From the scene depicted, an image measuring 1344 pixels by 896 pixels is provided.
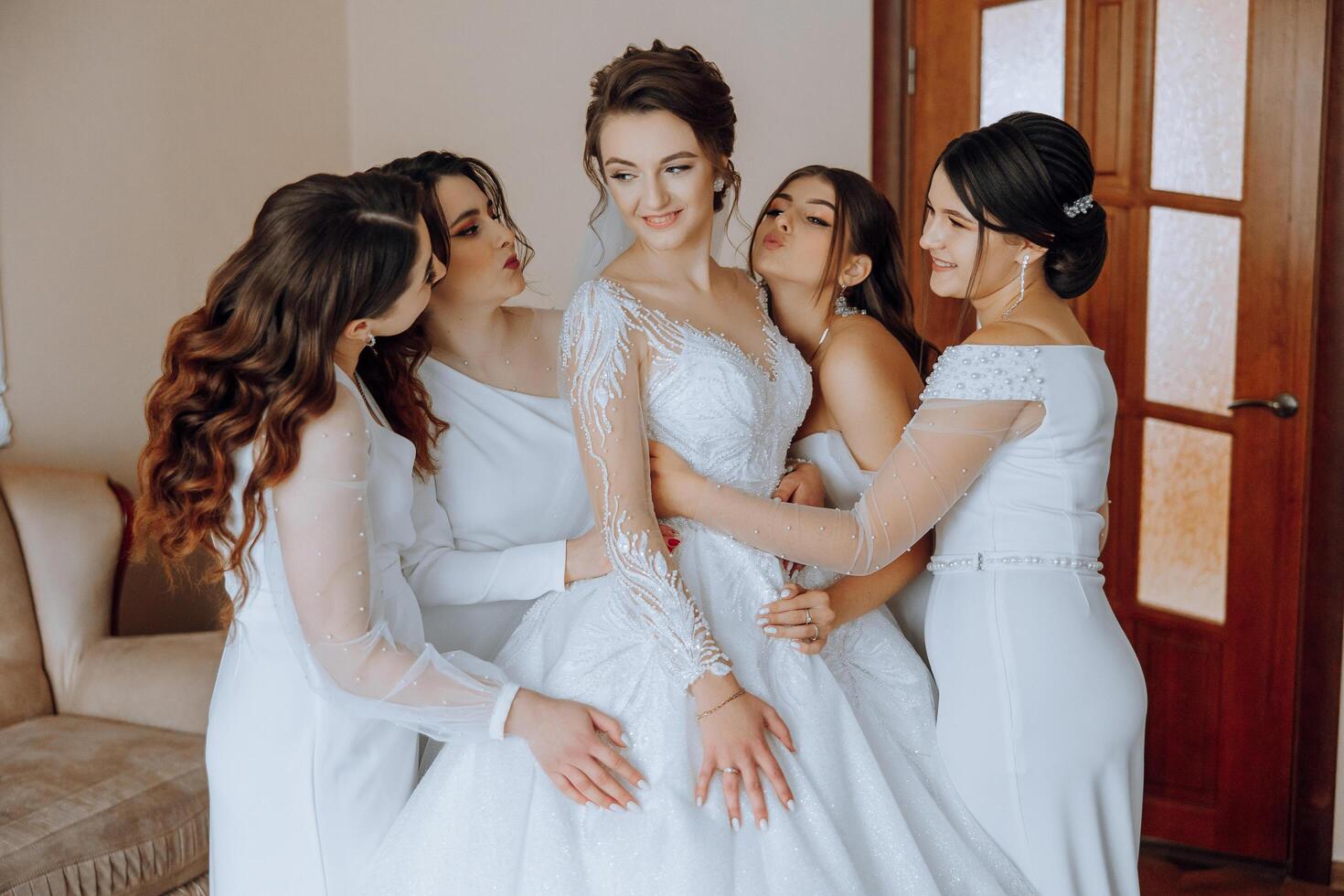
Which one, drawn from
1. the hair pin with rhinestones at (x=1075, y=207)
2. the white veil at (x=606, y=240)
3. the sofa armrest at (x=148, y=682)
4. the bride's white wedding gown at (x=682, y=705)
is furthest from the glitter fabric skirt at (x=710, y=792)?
the sofa armrest at (x=148, y=682)

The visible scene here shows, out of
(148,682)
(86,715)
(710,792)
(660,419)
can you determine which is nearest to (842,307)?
(660,419)

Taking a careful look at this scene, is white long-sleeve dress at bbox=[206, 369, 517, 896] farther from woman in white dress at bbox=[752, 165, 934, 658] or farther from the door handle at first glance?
the door handle

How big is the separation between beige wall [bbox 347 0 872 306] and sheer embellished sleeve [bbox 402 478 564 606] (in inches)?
76.3

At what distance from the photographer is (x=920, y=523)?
65.9 inches

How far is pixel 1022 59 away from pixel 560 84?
157 cm

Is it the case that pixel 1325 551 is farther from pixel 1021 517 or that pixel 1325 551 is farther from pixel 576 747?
pixel 576 747

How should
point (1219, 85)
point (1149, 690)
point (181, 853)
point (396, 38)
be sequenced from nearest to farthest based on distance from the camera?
point (181, 853), point (1219, 85), point (1149, 690), point (396, 38)

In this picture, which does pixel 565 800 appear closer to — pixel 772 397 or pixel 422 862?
pixel 422 862

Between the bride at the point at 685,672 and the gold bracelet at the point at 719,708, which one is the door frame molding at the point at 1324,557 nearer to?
the bride at the point at 685,672

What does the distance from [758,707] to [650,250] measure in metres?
0.72

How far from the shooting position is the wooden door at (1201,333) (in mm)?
3156

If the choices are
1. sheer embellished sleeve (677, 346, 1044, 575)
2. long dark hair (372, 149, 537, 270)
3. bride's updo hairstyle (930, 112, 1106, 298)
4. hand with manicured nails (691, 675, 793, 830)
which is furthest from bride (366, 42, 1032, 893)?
bride's updo hairstyle (930, 112, 1106, 298)

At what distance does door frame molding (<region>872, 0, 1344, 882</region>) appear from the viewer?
10.1 ft

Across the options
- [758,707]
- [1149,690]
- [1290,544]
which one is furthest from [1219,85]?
[758,707]
